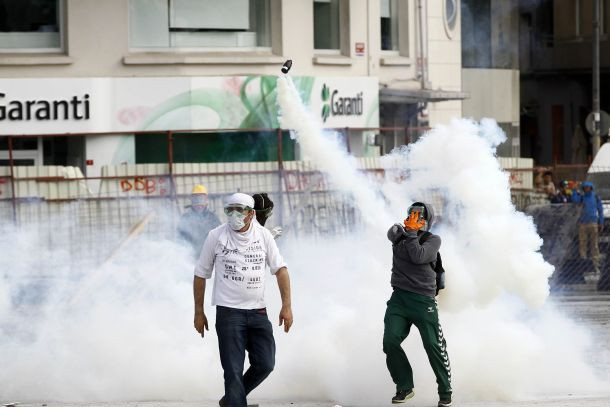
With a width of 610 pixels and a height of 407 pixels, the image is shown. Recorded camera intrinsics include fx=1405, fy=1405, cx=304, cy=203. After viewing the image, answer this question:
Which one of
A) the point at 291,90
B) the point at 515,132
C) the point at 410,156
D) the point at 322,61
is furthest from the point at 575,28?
the point at 410,156

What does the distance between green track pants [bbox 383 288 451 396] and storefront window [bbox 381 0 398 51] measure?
1687cm

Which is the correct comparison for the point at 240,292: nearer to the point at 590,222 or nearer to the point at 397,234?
the point at 397,234

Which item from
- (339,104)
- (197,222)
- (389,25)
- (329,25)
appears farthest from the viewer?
(389,25)

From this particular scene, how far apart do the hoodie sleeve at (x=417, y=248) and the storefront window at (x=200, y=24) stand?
1405 cm

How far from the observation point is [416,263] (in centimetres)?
973

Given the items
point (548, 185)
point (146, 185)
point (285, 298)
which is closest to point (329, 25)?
point (548, 185)

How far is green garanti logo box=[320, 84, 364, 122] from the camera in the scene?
23844 millimetres

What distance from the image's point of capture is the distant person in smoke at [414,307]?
32.0 ft

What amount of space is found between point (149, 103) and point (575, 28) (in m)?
25.1

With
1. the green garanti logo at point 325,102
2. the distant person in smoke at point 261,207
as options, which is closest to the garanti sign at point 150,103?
the green garanti logo at point 325,102

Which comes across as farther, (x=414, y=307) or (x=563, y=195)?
(x=563, y=195)

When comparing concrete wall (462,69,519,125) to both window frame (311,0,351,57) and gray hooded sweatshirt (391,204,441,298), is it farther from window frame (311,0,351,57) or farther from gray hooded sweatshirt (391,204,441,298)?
gray hooded sweatshirt (391,204,441,298)

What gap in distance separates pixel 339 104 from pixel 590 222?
226 inches

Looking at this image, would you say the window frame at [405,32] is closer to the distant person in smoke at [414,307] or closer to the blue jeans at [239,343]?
the distant person in smoke at [414,307]
